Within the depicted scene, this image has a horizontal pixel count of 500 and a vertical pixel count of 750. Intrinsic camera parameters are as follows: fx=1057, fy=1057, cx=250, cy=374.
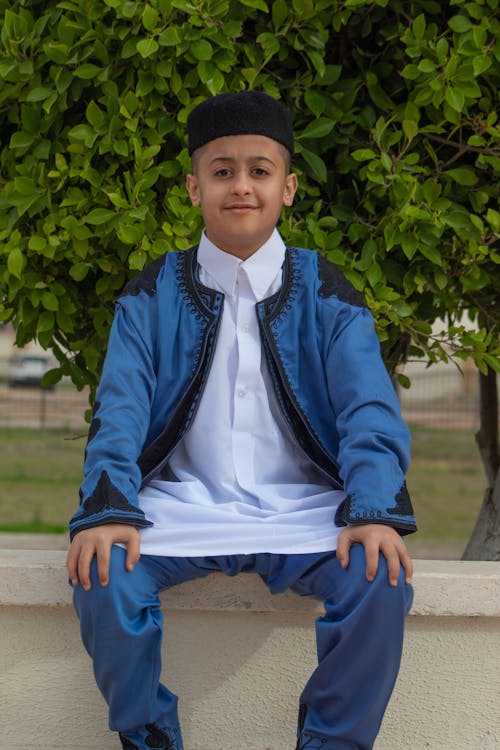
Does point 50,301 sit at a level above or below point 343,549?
above

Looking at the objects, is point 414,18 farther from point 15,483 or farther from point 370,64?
point 15,483

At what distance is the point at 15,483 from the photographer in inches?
434

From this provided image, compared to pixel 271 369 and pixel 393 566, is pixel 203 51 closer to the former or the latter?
pixel 271 369

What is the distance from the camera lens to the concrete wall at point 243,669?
2.79 m

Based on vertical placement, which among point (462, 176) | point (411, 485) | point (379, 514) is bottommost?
point (411, 485)

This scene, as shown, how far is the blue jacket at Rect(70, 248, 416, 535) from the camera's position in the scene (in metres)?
2.58

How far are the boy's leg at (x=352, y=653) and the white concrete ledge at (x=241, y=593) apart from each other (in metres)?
0.29

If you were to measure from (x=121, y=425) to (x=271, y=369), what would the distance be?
0.42 metres

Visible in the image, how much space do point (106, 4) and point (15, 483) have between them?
8513mm

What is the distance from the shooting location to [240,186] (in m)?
2.65

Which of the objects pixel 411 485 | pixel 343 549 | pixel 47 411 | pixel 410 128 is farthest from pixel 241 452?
pixel 47 411

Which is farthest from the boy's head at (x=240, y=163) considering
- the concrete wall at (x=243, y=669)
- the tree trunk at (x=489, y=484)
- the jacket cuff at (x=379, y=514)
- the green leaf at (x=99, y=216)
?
the tree trunk at (x=489, y=484)

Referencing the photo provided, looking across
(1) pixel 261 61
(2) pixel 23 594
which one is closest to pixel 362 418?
(2) pixel 23 594

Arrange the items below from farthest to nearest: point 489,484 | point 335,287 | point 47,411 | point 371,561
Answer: point 47,411 → point 489,484 → point 335,287 → point 371,561
